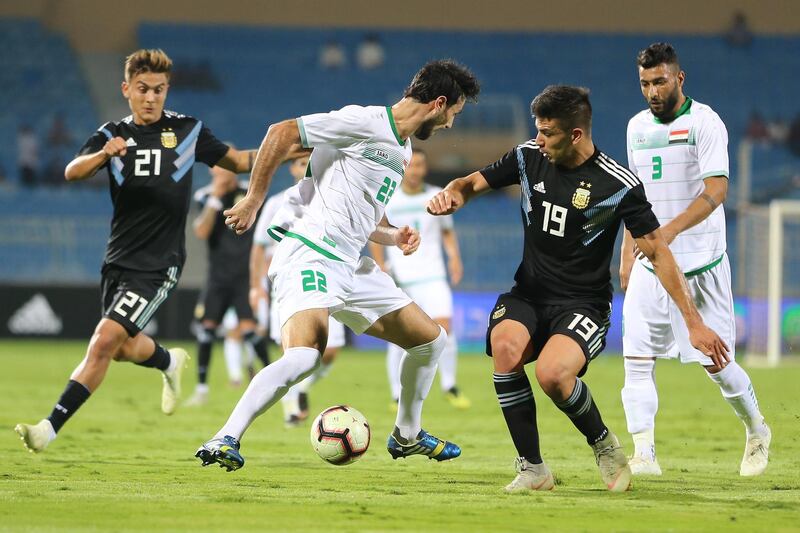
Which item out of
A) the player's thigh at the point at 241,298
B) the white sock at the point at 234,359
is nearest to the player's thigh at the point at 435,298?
the player's thigh at the point at 241,298

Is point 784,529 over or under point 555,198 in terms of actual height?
under

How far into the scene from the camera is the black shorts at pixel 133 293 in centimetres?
764

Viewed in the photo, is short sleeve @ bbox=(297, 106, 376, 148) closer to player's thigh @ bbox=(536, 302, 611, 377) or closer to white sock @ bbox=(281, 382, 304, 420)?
player's thigh @ bbox=(536, 302, 611, 377)

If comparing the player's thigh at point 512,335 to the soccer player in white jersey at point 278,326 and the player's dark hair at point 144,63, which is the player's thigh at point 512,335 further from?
the soccer player in white jersey at point 278,326

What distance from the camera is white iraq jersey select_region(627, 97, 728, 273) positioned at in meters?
7.04

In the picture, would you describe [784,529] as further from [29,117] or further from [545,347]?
[29,117]

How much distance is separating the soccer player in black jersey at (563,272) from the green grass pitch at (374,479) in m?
0.36

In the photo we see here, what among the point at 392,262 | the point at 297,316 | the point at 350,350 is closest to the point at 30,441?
the point at 297,316

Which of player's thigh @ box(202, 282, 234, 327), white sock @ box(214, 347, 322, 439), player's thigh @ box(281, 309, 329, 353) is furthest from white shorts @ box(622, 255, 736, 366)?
player's thigh @ box(202, 282, 234, 327)

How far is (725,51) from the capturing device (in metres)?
31.5

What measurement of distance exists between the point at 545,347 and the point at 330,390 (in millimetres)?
7459

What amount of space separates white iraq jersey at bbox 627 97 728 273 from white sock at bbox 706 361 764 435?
0.67m

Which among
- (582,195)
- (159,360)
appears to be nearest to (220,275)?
(159,360)

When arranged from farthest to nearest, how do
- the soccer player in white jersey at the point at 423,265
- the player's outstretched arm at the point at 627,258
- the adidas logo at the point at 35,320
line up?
the adidas logo at the point at 35,320
the soccer player in white jersey at the point at 423,265
the player's outstretched arm at the point at 627,258
